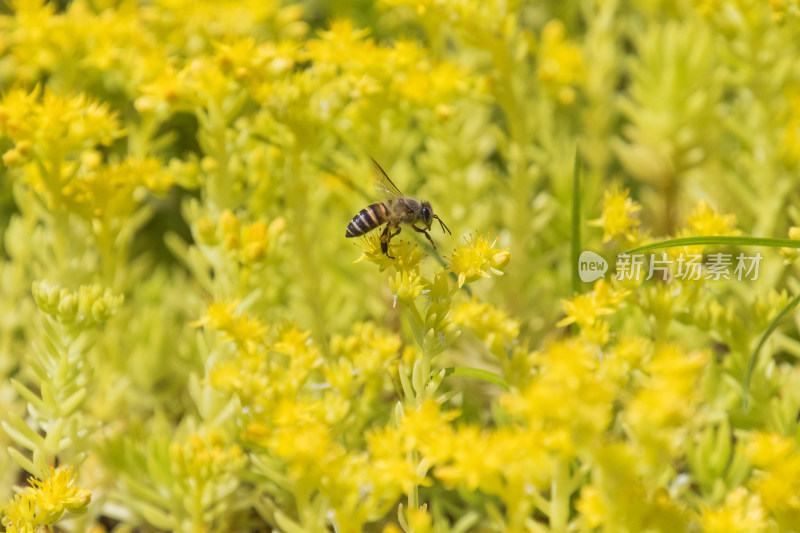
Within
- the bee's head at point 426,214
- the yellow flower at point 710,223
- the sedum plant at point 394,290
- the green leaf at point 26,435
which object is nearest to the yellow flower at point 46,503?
the sedum plant at point 394,290

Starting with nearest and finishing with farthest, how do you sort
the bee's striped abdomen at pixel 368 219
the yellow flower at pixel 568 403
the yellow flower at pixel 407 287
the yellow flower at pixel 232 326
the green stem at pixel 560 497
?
the yellow flower at pixel 568 403 → the green stem at pixel 560 497 → the yellow flower at pixel 407 287 → the yellow flower at pixel 232 326 → the bee's striped abdomen at pixel 368 219

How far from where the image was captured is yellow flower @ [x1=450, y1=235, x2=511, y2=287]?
964 mm

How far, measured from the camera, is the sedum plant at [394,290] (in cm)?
85

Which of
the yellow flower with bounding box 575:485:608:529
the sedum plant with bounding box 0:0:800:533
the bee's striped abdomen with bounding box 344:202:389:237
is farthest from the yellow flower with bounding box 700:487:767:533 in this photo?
the bee's striped abdomen with bounding box 344:202:389:237

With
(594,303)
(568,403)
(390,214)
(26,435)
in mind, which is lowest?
(26,435)

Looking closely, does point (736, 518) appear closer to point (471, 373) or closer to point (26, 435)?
point (471, 373)

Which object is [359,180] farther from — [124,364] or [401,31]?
[401,31]

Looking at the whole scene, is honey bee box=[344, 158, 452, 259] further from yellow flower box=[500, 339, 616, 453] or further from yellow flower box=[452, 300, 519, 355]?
yellow flower box=[500, 339, 616, 453]

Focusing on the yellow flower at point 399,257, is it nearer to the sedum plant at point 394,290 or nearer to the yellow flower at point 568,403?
the sedum plant at point 394,290

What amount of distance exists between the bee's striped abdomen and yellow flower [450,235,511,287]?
39 cm
